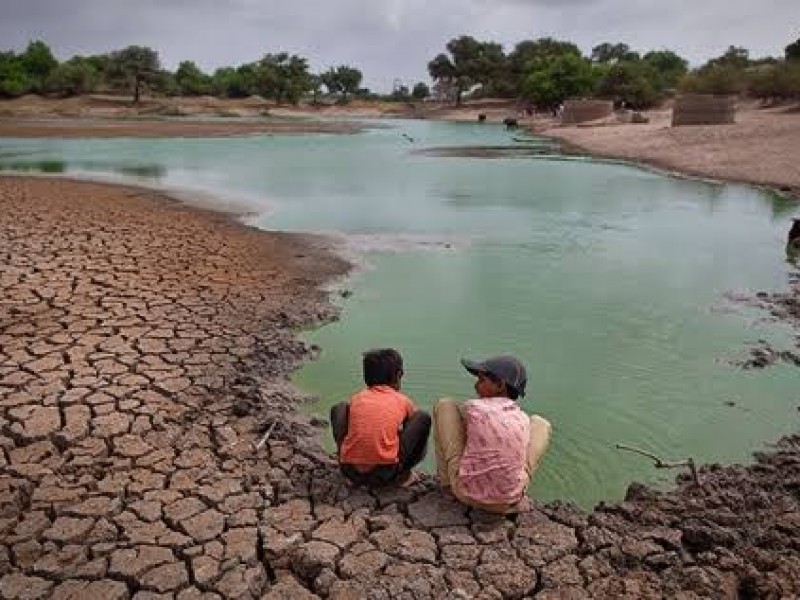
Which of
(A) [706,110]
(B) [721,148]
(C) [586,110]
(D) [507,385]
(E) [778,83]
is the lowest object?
(D) [507,385]

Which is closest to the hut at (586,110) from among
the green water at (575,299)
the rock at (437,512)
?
the green water at (575,299)

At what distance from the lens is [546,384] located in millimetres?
6008

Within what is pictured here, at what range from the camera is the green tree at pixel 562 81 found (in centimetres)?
5994

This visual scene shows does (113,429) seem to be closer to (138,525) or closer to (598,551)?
(138,525)

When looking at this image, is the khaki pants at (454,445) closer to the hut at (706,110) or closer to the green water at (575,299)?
the green water at (575,299)

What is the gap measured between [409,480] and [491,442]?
646 mm

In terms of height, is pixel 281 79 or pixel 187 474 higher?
pixel 281 79

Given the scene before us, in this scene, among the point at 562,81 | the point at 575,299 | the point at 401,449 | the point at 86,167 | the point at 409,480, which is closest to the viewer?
the point at 401,449

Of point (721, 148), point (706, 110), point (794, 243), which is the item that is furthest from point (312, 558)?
point (706, 110)

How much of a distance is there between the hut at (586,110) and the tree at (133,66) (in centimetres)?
4387

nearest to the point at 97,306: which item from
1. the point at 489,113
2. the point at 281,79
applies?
the point at 489,113

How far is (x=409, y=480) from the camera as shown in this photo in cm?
404

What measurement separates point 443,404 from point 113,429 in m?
2.21

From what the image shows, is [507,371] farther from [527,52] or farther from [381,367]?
[527,52]
